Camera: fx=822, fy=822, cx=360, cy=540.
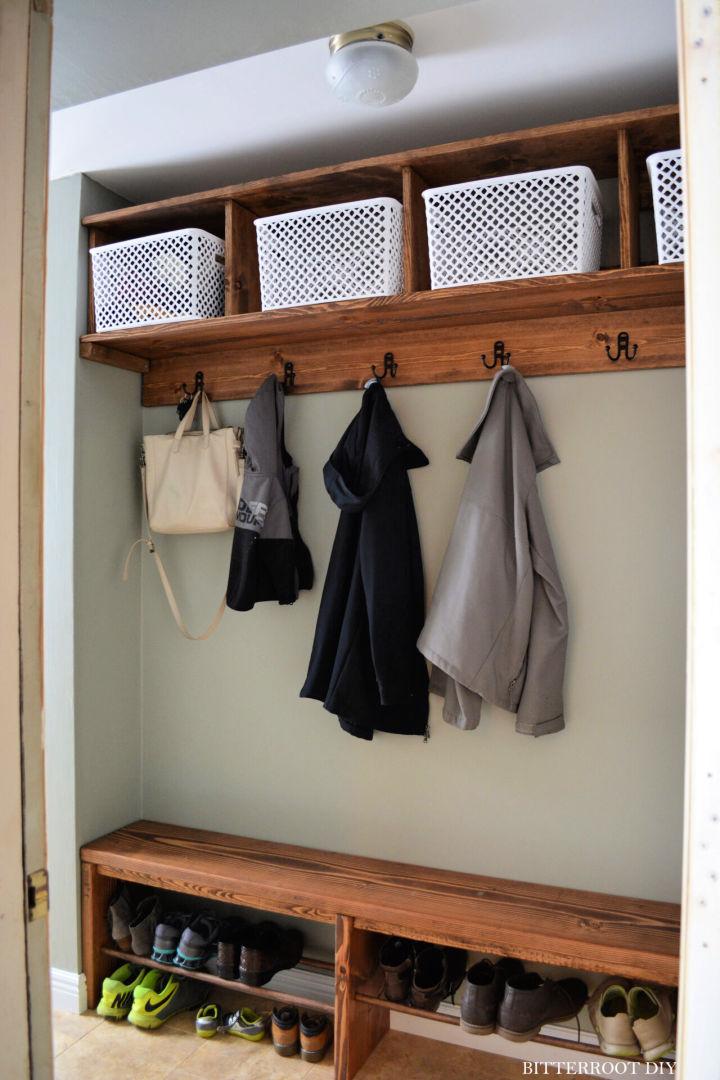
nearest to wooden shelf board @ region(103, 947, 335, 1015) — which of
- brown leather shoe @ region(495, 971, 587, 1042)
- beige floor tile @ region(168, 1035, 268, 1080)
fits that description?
beige floor tile @ region(168, 1035, 268, 1080)

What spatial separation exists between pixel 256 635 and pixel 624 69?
185 centimetres

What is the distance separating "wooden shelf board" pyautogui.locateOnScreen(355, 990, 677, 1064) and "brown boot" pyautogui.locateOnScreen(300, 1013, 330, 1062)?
17cm

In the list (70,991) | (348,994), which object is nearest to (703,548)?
(348,994)

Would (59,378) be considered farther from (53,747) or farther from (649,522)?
(649,522)

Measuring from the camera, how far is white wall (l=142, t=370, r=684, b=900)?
85.7 inches

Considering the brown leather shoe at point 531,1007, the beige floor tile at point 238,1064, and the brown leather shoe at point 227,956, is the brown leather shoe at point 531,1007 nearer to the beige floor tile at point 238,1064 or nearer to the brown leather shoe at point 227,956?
the beige floor tile at point 238,1064

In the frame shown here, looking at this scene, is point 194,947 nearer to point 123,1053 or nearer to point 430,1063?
point 123,1053

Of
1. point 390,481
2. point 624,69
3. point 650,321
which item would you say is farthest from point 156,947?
point 624,69

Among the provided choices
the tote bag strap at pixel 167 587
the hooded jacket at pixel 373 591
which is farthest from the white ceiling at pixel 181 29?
the tote bag strap at pixel 167 587

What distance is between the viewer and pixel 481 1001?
82.1 inches

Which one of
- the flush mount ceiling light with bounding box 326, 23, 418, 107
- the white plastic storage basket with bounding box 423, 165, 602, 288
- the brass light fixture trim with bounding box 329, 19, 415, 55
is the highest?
the brass light fixture trim with bounding box 329, 19, 415, 55

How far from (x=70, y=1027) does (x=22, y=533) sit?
2171mm

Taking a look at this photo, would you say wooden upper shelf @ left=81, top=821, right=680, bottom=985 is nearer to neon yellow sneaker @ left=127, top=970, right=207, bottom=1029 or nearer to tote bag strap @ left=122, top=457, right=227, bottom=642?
neon yellow sneaker @ left=127, top=970, right=207, bottom=1029

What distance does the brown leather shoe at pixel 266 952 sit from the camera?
236 cm
